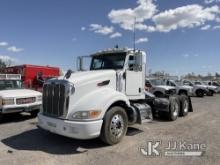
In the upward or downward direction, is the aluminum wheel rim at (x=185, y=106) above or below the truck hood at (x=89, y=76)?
below

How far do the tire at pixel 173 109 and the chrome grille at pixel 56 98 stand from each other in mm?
5579

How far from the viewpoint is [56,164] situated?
17.5 feet

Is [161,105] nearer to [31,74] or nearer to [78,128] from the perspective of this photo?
[78,128]

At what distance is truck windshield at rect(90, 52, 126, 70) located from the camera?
310 inches

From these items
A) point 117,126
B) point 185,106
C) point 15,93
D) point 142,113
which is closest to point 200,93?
point 185,106

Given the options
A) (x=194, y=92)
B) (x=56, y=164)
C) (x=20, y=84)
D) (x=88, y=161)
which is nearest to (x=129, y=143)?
(x=88, y=161)

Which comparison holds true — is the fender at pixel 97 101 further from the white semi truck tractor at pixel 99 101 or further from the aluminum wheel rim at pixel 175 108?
the aluminum wheel rim at pixel 175 108

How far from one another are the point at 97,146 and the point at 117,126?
0.75 metres

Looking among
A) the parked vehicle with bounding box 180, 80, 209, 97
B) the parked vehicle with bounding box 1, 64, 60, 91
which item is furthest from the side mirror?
the parked vehicle with bounding box 180, 80, 209, 97

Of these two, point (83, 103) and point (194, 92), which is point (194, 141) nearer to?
point (83, 103)

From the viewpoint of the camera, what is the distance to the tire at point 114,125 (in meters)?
6.39

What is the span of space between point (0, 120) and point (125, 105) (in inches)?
220

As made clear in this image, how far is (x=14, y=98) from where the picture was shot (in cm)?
962

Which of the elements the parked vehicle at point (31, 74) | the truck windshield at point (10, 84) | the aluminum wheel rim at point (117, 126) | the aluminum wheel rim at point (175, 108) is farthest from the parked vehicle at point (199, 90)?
the aluminum wheel rim at point (117, 126)
